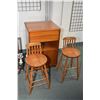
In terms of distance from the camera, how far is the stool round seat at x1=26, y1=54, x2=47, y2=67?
85.7 inches

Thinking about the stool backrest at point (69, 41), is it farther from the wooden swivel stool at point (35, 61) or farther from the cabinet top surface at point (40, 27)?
the wooden swivel stool at point (35, 61)

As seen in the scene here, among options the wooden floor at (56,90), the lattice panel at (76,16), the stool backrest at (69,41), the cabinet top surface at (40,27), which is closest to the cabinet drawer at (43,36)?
the cabinet top surface at (40,27)

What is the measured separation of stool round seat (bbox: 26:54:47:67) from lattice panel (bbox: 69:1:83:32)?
1.37 metres

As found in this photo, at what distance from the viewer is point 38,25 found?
8.69 ft

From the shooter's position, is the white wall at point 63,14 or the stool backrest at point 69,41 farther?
the white wall at point 63,14

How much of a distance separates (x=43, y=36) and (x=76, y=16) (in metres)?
1.18

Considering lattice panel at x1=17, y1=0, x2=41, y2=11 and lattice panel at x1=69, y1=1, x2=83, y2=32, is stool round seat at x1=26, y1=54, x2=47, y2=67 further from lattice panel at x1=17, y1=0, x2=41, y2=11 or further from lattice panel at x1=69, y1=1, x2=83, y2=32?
lattice panel at x1=69, y1=1, x2=83, y2=32

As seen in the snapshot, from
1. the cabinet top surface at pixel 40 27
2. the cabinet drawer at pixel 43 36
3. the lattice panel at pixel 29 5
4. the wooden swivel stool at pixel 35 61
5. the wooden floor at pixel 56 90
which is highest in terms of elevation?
the lattice panel at pixel 29 5

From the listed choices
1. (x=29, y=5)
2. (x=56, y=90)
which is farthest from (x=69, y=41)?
(x=29, y=5)

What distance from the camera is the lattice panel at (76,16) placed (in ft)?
10.6

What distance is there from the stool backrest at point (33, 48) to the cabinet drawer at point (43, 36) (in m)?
0.10

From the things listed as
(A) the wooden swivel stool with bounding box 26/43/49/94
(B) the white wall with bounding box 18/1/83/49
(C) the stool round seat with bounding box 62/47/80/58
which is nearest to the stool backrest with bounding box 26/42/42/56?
(A) the wooden swivel stool with bounding box 26/43/49/94
